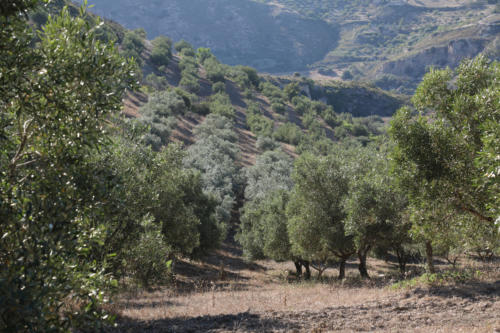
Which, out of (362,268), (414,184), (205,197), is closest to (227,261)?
(205,197)

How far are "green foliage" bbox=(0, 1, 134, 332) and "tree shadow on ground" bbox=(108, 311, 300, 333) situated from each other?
16.3ft

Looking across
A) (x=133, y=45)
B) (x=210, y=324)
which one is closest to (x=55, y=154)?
(x=210, y=324)

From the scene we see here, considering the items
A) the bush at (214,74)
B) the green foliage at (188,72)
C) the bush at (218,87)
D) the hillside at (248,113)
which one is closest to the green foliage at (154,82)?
the hillside at (248,113)

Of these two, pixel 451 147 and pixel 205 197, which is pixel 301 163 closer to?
pixel 451 147

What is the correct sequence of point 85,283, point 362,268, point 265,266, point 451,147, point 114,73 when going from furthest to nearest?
point 265,266
point 362,268
point 451,147
point 114,73
point 85,283

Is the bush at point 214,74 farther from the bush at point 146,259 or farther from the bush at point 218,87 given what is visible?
the bush at point 146,259

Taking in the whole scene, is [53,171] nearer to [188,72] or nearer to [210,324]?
[210,324]

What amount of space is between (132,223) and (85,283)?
7166 mm

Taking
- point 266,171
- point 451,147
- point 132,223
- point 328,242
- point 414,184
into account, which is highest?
point 266,171

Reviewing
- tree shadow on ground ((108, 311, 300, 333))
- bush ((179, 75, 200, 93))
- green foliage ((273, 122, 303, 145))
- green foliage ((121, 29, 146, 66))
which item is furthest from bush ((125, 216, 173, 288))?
bush ((179, 75, 200, 93))

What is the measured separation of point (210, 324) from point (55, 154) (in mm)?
7795

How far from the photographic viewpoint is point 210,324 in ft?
37.4

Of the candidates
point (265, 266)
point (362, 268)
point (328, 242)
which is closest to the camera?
point (328, 242)

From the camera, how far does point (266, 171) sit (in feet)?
212
